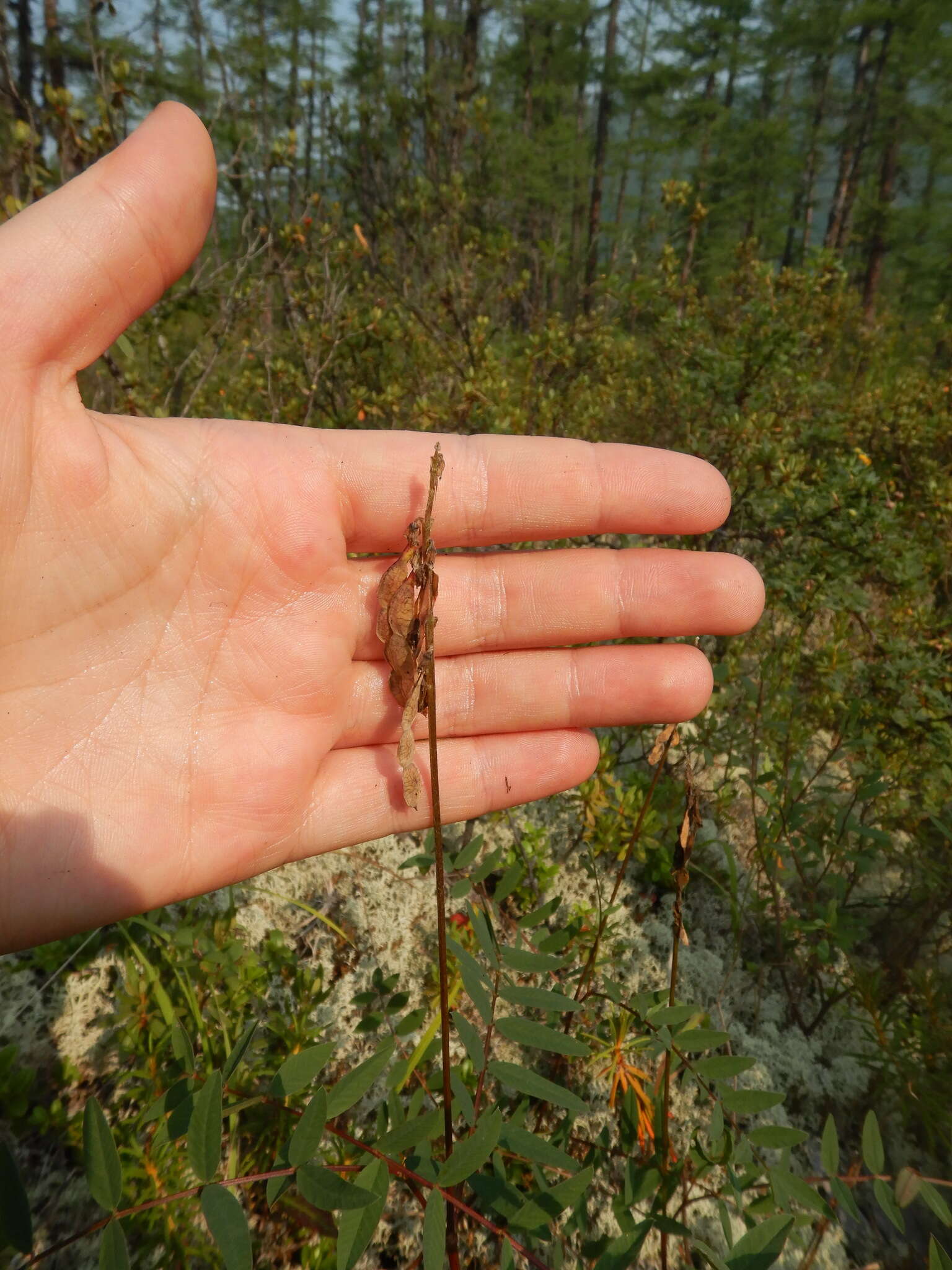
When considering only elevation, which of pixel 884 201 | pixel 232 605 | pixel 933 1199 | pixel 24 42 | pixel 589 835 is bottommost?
pixel 589 835

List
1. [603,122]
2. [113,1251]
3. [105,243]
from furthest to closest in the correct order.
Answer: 1. [603,122]
2. [105,243]
3. [113,1251]

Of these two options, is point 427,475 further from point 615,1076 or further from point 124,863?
point 615,1076

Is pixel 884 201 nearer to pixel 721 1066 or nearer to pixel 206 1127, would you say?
pixel 721 1066

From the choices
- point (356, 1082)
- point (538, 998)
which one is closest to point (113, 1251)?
point (356, 1082)

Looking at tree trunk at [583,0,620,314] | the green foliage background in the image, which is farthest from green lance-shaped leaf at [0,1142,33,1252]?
tree trunk at [583,0,620,314]

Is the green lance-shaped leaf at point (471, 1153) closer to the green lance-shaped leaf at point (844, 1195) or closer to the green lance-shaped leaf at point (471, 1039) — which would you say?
the green lance-shaped leaf at point (471, 1039)

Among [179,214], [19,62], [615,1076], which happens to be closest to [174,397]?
[179,214]

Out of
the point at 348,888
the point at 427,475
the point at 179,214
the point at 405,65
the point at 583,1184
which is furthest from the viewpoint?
the point at 405,65
